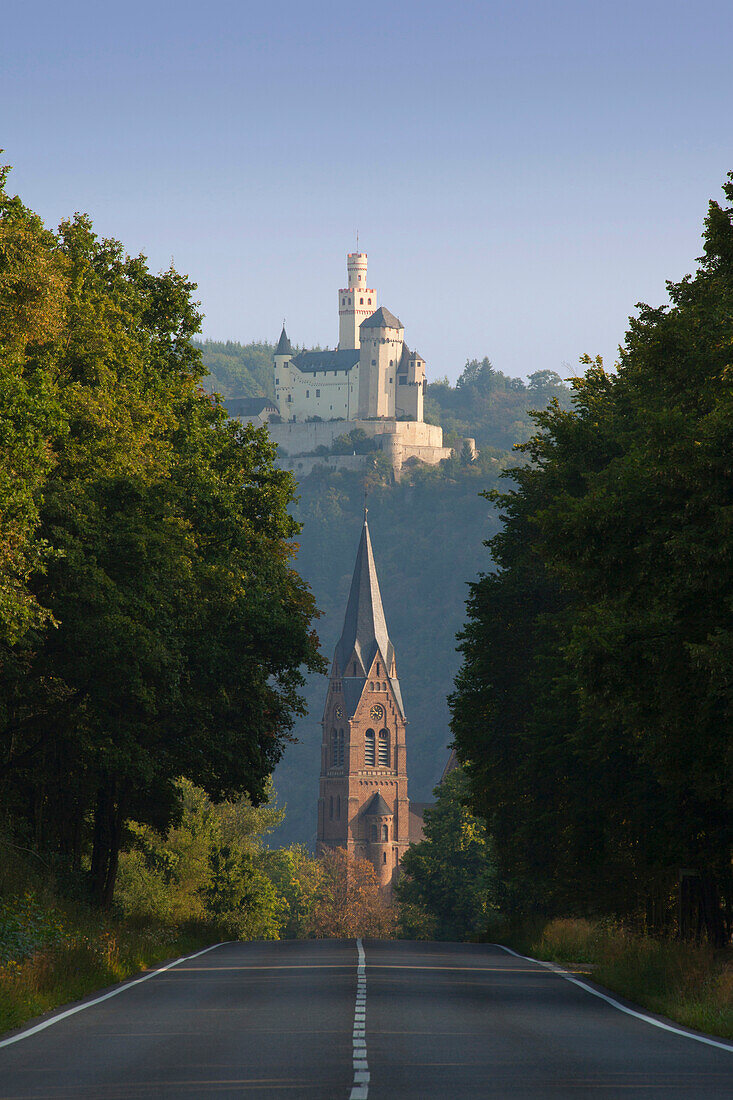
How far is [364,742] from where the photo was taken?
629 feet

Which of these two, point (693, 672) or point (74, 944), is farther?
point (74, 944)

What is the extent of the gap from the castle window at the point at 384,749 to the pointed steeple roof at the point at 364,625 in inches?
365

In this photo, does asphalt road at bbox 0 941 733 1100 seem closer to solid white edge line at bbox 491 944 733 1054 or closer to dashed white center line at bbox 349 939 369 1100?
dashed white center line at bbox 349 939 369 1100

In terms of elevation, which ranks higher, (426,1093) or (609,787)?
(609,787)

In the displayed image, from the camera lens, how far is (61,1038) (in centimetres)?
1521

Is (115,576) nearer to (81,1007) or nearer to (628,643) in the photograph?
(81,1007)

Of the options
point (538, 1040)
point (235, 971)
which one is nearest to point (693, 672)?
point (538, 1040)

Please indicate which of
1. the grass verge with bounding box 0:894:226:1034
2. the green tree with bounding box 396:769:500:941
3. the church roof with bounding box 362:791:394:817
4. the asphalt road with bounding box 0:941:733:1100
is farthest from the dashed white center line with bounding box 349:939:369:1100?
the church roof with bounding box 362:791:394:817

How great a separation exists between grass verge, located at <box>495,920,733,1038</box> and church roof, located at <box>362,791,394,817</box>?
15520 cm

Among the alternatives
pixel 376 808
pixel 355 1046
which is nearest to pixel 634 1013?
pixel 355 1046

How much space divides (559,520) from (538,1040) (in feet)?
23.7

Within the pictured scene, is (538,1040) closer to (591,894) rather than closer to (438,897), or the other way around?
(591,894)

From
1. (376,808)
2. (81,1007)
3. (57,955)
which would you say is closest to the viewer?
(81,1007)

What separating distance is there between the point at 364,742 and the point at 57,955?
171m
